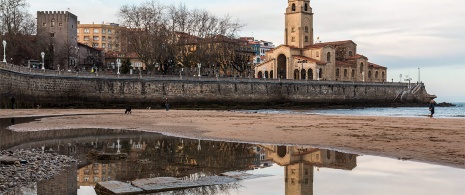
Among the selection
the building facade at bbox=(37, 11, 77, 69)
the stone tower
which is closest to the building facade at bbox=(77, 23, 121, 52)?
the building facade at bbox=(37, 11, 77, 69)

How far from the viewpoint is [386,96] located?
104312 mm

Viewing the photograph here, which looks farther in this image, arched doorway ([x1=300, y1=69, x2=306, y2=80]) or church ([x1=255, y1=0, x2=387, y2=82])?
arched doorway ([x1=300, y1=69, x2=306, y2=80])

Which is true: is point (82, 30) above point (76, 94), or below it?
above

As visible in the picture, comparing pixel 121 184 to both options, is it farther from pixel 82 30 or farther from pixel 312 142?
pixel 82 30

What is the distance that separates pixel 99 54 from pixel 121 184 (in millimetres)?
124306

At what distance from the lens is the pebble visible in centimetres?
988

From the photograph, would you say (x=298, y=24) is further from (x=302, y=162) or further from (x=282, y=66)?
(x=302, y=162)

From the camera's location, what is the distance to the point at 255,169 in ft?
40.2

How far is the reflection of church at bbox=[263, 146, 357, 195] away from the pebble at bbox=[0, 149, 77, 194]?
5.10 m

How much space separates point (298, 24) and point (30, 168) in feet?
355

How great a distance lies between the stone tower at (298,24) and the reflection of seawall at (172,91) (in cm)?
2273

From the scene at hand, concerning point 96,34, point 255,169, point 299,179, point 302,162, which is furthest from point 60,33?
point 299,179

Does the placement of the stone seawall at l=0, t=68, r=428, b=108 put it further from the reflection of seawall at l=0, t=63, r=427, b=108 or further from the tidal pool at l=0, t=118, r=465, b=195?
the tidal pool at l=0, t=118, r=465, b=195

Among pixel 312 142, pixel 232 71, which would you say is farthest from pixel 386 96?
pixel 312 142
